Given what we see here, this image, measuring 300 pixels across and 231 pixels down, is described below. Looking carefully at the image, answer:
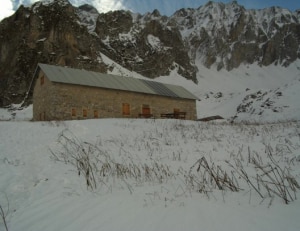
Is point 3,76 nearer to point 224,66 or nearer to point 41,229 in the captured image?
point 41,229

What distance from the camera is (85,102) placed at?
2458 cm

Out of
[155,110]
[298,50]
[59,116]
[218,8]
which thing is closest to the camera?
[59,116]

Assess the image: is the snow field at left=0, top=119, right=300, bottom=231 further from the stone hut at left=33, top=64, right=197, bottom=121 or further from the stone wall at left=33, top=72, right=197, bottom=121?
the stone hut at left=33, top=64, right=197, bottom=121

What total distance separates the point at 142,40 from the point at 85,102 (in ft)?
197

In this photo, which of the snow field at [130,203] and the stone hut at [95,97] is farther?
the stone hut at [95,97]

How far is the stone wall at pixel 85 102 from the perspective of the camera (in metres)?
23.5

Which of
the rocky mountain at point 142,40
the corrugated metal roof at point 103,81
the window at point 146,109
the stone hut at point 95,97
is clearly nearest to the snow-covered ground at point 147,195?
the stone hut at point 95,97

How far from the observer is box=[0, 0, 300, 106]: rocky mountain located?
54750mm

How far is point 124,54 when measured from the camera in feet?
245

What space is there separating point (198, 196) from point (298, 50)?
409 feet

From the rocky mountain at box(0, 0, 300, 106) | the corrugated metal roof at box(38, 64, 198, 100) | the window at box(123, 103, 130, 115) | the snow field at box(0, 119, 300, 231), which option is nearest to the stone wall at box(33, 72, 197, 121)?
the window at box(123, 103, 130, 115)

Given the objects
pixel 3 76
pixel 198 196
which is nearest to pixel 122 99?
pixel 198 196

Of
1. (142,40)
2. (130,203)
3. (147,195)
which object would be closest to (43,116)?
(147,195)

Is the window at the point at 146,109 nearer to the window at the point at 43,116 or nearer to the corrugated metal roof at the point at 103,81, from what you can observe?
the corrugated metal roof at the point at 103,81
